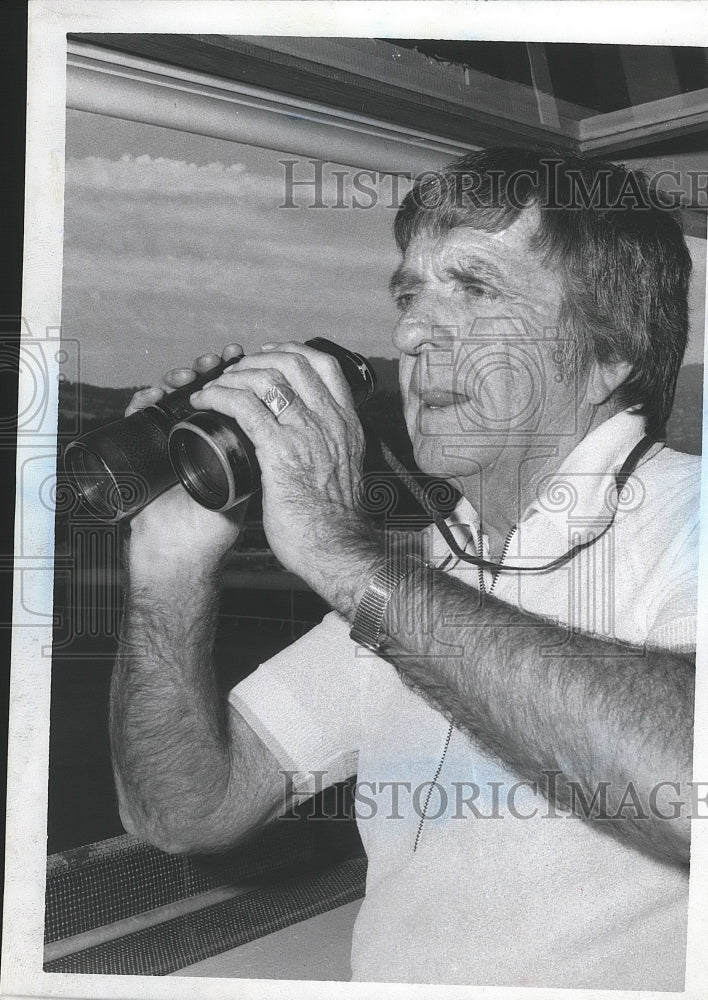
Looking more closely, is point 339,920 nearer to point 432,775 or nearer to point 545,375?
point 432,775

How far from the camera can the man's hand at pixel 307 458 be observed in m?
1.36

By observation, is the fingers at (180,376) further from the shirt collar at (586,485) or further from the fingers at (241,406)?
the shirt collar at (586,485)

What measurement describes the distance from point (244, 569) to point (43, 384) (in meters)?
0.41

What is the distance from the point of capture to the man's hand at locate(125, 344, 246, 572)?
1.40 m

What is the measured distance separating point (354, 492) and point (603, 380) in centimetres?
39

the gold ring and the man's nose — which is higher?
the man's nose

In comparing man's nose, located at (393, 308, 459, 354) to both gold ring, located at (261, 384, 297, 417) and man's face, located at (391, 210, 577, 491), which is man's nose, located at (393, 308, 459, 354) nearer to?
man's face, located at (391, 210, 577, 491)

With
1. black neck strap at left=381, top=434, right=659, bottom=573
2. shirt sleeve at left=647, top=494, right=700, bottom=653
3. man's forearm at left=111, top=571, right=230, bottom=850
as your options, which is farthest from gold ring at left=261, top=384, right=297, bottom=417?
shirt sleeve at left=647, top=494, right=700, bottom=653

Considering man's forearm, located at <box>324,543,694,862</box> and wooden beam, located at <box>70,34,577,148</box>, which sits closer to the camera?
man's forearm, located at <box>324,543,694,862</box>

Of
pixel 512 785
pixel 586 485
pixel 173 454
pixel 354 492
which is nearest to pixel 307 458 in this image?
pixel 354 492

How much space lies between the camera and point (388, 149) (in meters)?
1.42

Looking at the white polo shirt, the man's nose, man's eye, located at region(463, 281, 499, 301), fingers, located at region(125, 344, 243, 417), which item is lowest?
the white polo shirt

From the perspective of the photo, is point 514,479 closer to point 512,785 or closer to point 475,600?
point 475,600

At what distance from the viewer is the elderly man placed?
4.51 ft
